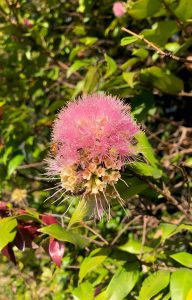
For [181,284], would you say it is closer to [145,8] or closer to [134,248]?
[134,248]

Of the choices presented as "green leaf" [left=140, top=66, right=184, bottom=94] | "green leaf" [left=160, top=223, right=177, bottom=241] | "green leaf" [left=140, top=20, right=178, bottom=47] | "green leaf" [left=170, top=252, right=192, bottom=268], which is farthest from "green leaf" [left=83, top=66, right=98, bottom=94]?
"green leaf" [left=170, top=252, right=192, bottom=268]

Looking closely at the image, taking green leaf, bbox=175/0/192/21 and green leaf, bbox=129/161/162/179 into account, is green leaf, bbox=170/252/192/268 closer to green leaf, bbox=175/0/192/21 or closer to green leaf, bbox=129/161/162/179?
green leaf, bbox=129/161/162/179

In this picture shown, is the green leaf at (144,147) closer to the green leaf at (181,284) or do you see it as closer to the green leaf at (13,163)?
the green leaf at (181,284)

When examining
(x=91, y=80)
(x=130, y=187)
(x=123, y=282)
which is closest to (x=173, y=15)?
(x=91, y=80)

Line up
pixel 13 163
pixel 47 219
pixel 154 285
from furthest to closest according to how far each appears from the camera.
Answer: pixel 13 163, pixel 47 219, pixel 154 285

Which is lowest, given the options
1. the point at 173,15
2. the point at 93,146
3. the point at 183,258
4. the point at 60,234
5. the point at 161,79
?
the point at 183,258

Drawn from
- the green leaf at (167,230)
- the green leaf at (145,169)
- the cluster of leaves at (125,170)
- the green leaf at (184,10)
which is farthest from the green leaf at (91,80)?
the green leaf at (167,230)

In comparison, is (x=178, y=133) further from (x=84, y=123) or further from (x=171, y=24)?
(x=84, y=123)
